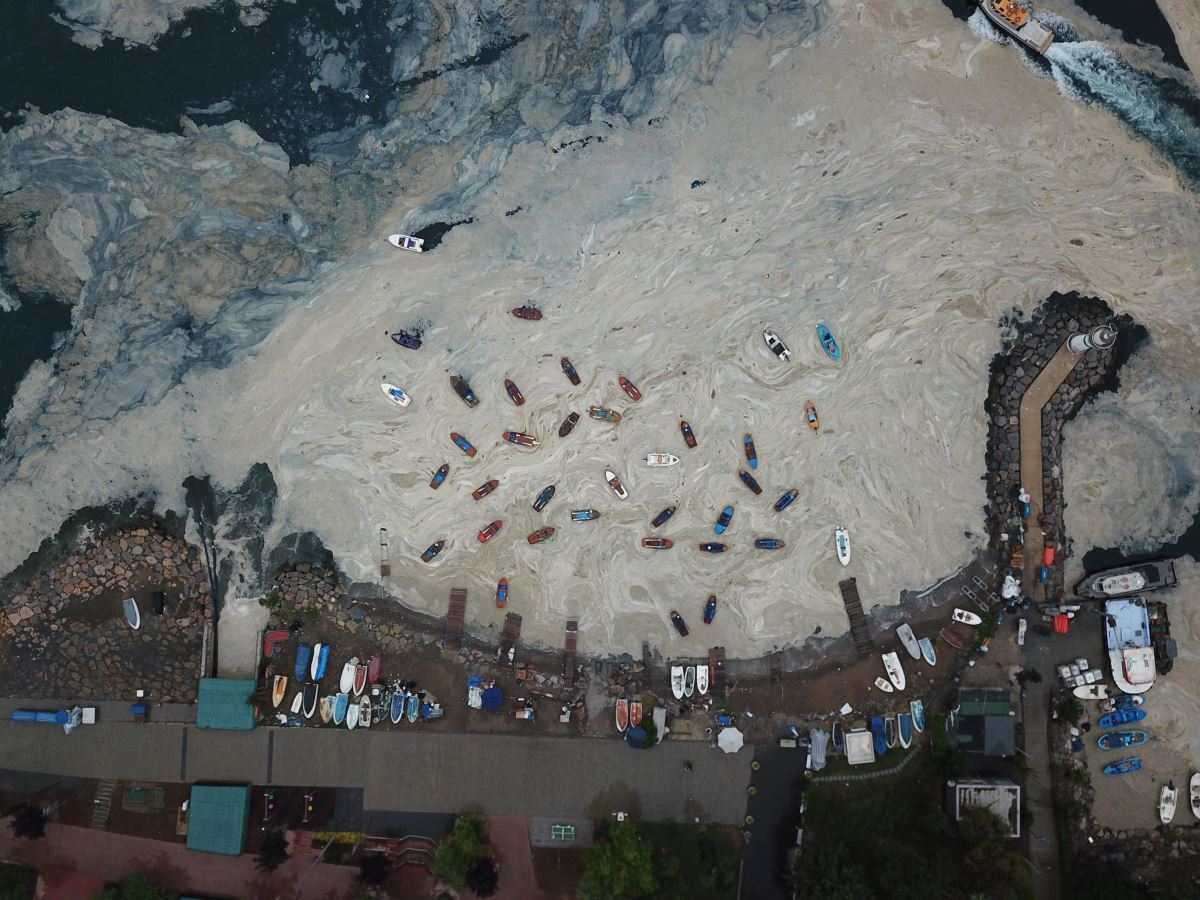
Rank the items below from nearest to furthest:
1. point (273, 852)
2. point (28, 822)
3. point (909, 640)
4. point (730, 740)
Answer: point (28, 822), point (273, 852), point (730, 740), point (909, 640)

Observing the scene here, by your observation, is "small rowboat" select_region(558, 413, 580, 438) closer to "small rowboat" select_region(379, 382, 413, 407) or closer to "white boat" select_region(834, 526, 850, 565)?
"small rowboat" select_region(379, 382, 413, 407)

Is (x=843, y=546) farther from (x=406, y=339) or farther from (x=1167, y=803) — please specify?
(x=406, y=339)

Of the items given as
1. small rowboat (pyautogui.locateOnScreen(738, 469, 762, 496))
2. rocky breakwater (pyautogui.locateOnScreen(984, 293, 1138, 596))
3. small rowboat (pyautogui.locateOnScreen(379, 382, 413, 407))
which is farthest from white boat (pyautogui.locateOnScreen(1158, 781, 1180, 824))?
small rowboat (pyautogui.locateOnScreen(379, 382, 413, 407))

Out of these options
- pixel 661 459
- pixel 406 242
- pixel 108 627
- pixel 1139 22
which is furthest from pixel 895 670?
pixel 108 627

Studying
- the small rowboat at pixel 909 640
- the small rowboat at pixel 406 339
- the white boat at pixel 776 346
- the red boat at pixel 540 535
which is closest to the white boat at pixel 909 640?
the small rowboat at pixel 909 640

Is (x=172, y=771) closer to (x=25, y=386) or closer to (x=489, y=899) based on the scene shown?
(x=489, y=899)

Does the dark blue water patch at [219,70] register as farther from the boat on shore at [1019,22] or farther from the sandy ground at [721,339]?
the boat on shore at [1019,22]

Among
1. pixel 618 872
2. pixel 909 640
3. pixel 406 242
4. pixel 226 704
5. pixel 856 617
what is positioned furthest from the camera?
pixel 406 242
